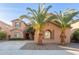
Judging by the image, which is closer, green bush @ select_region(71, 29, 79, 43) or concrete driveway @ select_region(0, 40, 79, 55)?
concrete driveway @ select_region(0, 40, 79, 55)


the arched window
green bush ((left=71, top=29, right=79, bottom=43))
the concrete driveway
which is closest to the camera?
the concrete driveway

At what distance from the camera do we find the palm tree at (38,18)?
28.4 ft

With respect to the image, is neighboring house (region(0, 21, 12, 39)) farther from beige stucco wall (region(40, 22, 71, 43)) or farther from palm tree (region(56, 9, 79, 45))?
palm tree (region(56, 9, 79, 45))

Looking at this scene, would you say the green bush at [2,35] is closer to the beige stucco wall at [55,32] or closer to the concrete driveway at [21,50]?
the concrete driveway at [21,50]

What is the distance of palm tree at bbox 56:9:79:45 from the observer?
341 inches

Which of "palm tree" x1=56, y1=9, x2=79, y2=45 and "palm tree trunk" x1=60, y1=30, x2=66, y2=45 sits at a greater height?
"palm tree" x1=56, y1=9, x2=79, y2=45

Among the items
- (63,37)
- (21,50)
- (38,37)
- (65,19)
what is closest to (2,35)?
(21,50)

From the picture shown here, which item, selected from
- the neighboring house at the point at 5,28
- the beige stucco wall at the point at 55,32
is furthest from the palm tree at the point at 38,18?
the neighboring house at the point at 5,28

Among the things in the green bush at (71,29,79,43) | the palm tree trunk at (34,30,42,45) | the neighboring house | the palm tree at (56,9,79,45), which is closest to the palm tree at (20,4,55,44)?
the palm tree trunk at (34,30,42,45)

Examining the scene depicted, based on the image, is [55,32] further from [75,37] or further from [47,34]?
[75,37]

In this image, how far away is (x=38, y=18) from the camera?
29.2ft

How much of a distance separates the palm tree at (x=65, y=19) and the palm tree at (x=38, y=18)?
30 cm

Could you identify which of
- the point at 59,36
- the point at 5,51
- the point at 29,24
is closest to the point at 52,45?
the point at 59,36

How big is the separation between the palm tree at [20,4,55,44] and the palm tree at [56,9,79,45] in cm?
30
